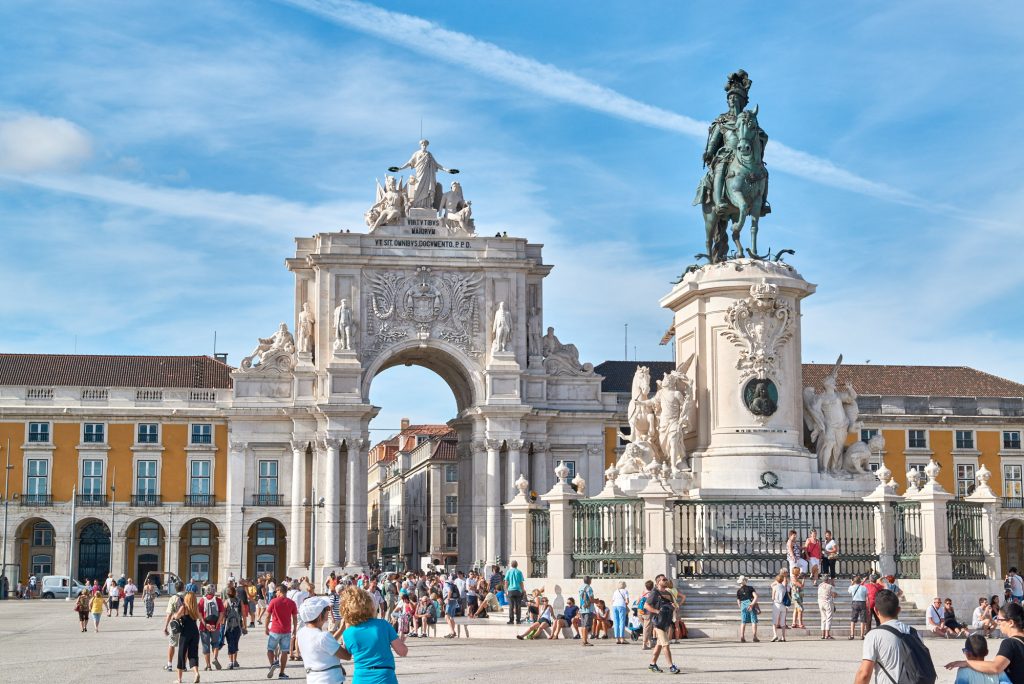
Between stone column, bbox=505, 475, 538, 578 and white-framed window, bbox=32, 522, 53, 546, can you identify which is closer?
stone column, bbox=505, 475, 538, 578

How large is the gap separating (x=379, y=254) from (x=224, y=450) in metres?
11.3

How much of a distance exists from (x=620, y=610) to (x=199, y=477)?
4667 centimetres

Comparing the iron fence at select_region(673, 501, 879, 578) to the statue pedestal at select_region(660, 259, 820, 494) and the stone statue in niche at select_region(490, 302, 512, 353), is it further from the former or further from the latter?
the stone statue in niche at select_region(490, 302, 512, 353)

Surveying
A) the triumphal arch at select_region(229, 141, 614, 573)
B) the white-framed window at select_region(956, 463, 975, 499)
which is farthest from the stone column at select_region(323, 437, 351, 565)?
the white-framed window at select_region(956, 463, 975, 499)

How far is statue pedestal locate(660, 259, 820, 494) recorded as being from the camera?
24641 millimetres

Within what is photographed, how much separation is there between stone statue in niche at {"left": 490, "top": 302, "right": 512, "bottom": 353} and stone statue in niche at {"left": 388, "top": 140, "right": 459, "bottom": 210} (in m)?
5.94

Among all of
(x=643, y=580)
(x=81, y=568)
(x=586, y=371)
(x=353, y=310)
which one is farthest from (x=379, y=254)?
(x=643, y=580)

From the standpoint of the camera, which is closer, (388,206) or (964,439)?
(388,206)

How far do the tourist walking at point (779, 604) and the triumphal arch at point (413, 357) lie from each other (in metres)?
40.7

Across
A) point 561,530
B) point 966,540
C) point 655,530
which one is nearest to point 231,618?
point 561,530

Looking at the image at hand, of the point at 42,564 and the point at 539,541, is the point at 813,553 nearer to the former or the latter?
the point at 539,541

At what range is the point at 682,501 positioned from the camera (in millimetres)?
24250

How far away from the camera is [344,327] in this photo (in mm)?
65188

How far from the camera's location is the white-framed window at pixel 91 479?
67.6 metres
